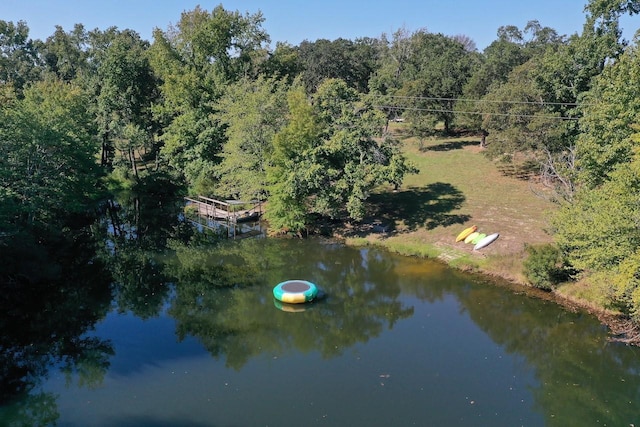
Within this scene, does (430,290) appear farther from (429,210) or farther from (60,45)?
(60,45)

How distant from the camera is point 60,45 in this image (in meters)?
70.5

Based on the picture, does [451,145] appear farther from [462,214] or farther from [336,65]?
[336,65]

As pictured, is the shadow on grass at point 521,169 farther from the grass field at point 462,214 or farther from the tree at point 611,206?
the tree at point 611,206

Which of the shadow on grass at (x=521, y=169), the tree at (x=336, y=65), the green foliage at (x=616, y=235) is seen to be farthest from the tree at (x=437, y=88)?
the green foliage at (x=616, y=235)

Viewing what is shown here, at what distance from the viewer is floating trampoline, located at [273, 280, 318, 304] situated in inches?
896

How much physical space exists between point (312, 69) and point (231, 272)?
52.8 m

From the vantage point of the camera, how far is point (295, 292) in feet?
75.1

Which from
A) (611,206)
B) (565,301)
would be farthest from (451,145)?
(611,206)

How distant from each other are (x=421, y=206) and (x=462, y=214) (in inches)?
136

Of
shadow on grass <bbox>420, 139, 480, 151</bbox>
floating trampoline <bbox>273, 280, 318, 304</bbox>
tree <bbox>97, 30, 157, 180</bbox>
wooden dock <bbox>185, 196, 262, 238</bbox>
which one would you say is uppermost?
tree <bbox>97, 30, 157, 180</bbox>

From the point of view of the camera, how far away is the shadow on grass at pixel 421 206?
33125 mm

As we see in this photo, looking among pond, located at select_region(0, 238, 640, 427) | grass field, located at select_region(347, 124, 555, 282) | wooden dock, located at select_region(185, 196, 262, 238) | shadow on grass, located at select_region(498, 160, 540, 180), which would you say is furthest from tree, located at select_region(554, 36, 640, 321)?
wooden dock, located at select_region(185, 196, 262, 238)

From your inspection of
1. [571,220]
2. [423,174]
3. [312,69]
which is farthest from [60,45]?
[571,220]

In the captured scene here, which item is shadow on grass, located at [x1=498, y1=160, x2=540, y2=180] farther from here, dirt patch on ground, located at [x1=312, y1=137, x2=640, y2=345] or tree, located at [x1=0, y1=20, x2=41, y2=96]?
tree, located at [x1=0, y1=20, x2=41, y2=96]
